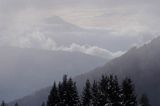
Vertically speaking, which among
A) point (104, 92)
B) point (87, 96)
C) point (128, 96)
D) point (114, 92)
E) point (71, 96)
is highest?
point (87, 96)

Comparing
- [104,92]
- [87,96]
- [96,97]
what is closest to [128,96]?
[104,92]

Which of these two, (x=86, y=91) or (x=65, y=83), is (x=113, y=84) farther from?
(x=86, y=91)

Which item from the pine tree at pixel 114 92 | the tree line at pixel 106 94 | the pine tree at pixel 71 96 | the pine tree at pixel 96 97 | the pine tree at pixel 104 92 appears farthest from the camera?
the pine tree at pixel 96 97

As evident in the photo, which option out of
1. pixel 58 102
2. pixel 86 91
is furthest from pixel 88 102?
pixel 58 102

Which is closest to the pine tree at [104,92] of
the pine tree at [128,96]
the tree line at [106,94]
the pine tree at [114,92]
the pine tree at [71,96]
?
the tree line at [106,94]

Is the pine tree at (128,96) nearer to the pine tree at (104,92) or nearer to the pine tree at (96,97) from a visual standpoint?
the pine tree at (104,92)

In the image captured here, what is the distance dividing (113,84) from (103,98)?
2550mm

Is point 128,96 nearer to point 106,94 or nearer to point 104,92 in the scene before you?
point 106,94

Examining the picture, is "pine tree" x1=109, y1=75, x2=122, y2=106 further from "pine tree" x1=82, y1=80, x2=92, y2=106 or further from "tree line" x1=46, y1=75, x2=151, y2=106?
"pine tree" x1=82, y1=80, x2=92, y2=106

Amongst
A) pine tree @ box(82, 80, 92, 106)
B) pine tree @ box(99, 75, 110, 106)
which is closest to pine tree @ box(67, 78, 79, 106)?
pine tree @ box(99, 75, 110, 106)

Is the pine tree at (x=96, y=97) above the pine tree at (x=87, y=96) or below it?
below

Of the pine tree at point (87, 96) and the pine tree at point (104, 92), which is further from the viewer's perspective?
the pine tree at point (87, 96)

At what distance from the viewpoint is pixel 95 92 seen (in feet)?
193

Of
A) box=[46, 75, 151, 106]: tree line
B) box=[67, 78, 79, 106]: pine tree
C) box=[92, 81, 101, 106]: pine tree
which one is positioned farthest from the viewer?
box=[92, 81, 101, 106]: pine tree
